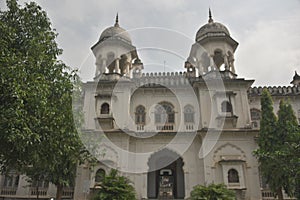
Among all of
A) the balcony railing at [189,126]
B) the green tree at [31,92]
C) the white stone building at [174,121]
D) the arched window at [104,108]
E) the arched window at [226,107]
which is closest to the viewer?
the green tree at [31,92]

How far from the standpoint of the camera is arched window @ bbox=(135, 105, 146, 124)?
19.2 m

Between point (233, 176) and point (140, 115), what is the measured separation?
7555 mm

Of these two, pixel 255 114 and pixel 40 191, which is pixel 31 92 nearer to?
pixel 40 191

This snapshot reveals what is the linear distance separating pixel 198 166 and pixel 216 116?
357 cm

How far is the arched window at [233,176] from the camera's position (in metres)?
16.5

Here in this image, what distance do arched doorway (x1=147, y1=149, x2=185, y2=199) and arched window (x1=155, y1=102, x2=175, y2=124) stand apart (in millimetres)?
2301

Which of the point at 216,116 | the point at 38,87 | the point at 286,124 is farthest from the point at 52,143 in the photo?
the point at 286,124

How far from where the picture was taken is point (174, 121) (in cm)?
1902

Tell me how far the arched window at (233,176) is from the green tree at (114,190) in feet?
21.8

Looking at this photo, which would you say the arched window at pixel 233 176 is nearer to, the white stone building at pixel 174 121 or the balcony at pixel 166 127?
the white stone building at pixel 174 121

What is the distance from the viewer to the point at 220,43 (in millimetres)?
20625

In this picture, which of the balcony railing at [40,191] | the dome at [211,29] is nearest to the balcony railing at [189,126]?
the dome at [211,29]

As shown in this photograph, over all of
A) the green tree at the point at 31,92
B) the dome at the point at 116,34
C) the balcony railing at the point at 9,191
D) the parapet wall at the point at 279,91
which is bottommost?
the balcony railing at the point at 9,191

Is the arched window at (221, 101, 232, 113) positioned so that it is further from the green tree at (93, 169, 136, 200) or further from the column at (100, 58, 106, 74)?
the column at (100, 58, 106, 74)
